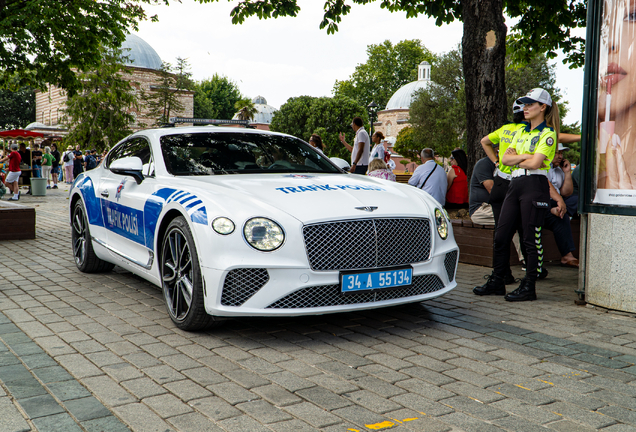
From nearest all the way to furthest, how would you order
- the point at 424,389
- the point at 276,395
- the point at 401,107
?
1. the point at 276,395
2. the point at 424,389
3. the point at 401,107

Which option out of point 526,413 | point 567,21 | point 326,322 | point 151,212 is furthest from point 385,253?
point 567,21

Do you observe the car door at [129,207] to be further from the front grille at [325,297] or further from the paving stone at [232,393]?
the paving stone at [232,393]

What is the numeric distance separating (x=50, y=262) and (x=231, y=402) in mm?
5520

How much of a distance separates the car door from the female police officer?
10.7ft

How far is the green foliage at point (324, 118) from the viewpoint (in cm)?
6981

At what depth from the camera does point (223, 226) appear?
412 centimetres

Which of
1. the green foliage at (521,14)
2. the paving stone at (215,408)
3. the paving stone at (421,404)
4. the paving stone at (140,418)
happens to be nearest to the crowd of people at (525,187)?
the paving stone at (421,404)

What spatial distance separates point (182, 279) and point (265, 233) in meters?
0.87

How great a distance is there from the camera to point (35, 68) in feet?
54.9

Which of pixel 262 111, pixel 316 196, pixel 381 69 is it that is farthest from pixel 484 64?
pixel 262 111

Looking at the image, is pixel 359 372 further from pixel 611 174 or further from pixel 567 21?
pixel 567 21

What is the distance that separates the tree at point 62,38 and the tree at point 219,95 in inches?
3061

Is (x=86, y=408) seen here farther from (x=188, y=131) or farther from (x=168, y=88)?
(x=168, y=88)

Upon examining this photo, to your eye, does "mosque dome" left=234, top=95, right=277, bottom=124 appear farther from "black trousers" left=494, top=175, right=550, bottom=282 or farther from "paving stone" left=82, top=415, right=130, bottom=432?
"paving stone" left=82, top=415, right=130, bottom=432
